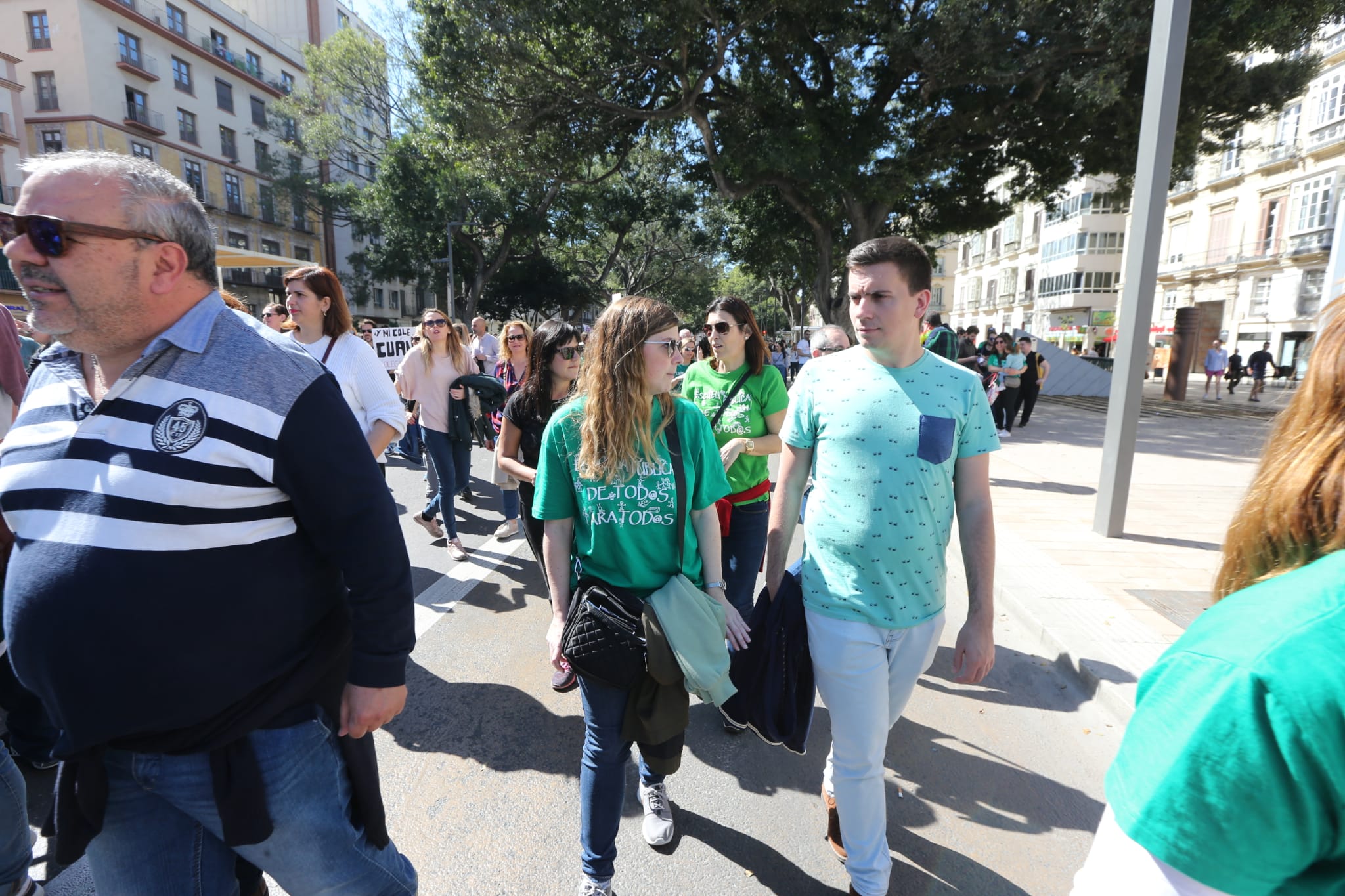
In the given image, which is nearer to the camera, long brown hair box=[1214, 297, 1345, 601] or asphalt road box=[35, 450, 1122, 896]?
long brown hair box=[1214, 297, 1345, 601]

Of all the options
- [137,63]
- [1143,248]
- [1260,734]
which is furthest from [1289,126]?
[137,63]

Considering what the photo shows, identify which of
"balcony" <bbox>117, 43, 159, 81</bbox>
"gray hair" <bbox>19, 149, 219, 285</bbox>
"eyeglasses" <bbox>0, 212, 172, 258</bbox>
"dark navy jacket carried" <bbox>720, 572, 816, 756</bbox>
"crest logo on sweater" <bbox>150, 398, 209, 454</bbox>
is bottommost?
"dark navy jacket carried" <bbox>720, 572, 816, 756</bbox>

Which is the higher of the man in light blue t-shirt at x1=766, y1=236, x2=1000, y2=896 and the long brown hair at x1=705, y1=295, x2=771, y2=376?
the long brown hair at x1=705, y1=295, x2=771, y2=376

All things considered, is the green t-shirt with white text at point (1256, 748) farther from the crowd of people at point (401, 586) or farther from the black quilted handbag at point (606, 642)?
the black quilted handbag at point (606, 642)

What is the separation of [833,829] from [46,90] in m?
48.8

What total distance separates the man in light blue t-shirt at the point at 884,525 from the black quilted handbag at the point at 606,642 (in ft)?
1.94

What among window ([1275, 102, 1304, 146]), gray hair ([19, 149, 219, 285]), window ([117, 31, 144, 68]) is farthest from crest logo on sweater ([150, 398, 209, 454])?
window ([117, 31, 144, 68])

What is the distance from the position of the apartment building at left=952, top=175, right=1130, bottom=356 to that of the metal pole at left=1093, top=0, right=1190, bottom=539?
37.1 metres

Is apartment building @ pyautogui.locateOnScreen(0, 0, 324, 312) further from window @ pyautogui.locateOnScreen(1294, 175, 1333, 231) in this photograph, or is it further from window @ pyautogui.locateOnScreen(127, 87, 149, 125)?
window @ pyautogui.locateOnScreen(1294, 175, 1333, 231)

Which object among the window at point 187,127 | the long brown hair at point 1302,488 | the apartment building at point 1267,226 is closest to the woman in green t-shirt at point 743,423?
the long brown hair at point 1302,488

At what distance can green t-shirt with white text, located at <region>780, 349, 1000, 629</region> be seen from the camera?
209 centimetres

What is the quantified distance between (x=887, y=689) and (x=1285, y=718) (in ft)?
5.21

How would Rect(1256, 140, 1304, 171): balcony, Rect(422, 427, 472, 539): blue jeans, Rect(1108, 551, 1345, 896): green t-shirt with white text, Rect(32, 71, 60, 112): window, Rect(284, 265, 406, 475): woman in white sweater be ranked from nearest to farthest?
Rect(1108, 551, 1345, 896): green t-shirt with white text
Rect(284, 265, 406, 475): woman in white sweater
Rect(422, 427, 472, 539): blue jeans
Rect(1256, 140, 1304, 171): balcony
Rect(32, 71, 60, 112): window

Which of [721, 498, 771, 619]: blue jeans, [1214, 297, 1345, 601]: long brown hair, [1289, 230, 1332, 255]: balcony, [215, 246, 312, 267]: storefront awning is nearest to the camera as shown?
[1214, 297, 1345, 601]: long brown hair
